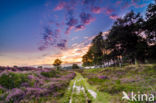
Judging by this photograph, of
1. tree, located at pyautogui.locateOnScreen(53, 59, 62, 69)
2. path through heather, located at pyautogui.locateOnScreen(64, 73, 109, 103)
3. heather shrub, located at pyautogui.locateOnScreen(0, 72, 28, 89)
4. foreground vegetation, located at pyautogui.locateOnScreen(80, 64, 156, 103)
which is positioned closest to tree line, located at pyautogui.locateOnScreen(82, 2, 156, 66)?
foreground vegetation, located at pyautogui.locateOnScreen(80, 64, 156, 103)

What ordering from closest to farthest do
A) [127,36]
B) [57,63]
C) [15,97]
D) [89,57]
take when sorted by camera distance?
[15,97] < [127,36] < [89,57] < [57,63]

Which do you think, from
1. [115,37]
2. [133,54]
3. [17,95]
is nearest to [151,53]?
[133,54]

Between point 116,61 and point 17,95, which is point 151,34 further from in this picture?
point 17,95

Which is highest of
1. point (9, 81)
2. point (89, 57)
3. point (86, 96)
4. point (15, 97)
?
point (89, 57)

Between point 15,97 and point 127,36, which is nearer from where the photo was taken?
point 15,97

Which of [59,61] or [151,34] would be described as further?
[59,61]

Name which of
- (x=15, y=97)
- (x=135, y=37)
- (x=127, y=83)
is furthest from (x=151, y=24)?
(x=15, y=97)

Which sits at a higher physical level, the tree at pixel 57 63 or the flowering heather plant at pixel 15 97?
the flowering heather plant at pixel 15 97

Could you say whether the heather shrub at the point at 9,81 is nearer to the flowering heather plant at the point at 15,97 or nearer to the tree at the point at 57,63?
the flowering heather plant at the point at 15,97

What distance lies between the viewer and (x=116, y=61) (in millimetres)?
55281

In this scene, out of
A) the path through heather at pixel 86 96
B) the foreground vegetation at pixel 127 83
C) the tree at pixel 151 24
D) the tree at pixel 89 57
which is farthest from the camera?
the tree at pixel 89 57

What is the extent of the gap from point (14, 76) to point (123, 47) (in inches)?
1474

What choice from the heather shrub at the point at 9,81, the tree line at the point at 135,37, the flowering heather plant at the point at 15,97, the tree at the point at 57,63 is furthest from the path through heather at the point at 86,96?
the tree at the point at 57,63

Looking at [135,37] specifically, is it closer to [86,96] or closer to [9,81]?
[86,96]
